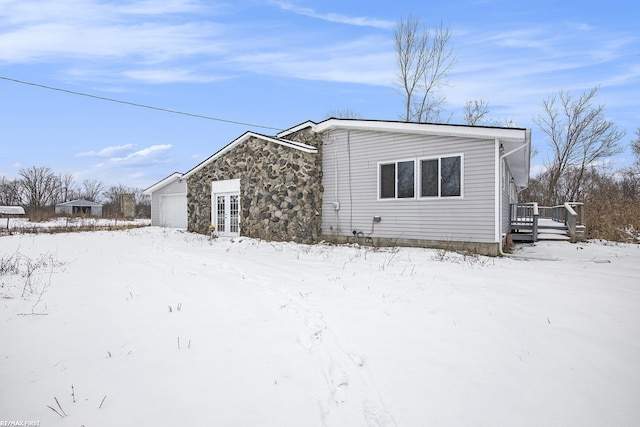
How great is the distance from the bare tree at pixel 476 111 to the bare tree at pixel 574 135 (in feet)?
20.6

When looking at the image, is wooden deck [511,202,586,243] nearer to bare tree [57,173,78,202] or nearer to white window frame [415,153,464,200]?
white window frame [415,153,464,200]

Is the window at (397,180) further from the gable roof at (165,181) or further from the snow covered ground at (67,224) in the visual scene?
the snow covered ground at (67,224)

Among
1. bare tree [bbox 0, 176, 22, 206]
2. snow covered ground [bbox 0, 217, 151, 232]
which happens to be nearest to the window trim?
snow covered ground [bbox 0, 217, 151, 232]

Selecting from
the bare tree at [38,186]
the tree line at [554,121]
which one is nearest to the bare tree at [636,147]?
the tree line at [554,121]

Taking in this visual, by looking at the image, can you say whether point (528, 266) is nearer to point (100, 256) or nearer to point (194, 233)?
point (100, 256)

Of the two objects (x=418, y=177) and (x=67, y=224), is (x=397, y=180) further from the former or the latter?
(x=67, y=224)

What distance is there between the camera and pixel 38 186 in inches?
Result: 2136

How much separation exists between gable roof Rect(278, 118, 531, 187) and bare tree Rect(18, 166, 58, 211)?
5809cm

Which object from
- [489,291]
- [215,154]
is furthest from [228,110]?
[489,291]

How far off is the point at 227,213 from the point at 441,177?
922 centimetres

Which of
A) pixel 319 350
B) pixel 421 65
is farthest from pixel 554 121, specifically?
pixel 319 350

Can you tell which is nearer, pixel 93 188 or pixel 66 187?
pixel 66 187

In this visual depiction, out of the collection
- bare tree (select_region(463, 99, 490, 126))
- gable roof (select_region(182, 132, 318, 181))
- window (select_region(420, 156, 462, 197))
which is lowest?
window (select_region(420, 156, 462, 197))

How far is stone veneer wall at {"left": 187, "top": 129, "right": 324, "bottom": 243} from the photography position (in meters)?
12.2
